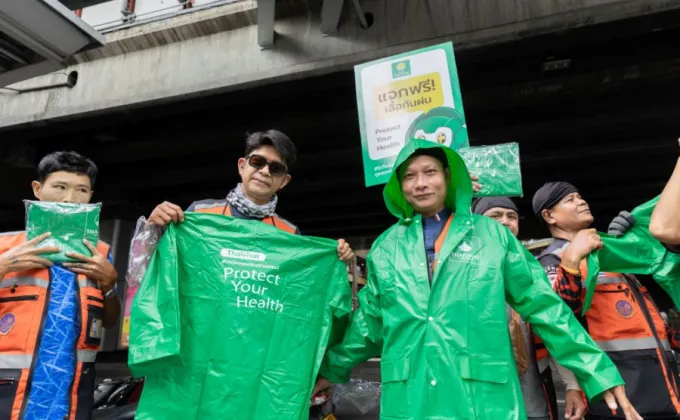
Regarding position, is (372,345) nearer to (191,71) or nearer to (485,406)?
(485,406)

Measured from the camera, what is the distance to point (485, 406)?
154cm

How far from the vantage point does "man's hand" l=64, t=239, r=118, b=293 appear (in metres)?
2.02

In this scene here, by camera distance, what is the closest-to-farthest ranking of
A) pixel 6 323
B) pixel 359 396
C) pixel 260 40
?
pixel 6 323
pixel 359 396
pixel 260 40

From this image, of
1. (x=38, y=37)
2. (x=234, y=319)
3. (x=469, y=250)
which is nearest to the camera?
(x=469, y=250)

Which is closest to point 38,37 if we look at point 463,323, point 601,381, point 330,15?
point 330,15

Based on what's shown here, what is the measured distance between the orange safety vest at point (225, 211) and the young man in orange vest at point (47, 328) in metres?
0.53

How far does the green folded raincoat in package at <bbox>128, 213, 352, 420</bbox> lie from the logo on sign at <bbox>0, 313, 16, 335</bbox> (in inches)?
20.8

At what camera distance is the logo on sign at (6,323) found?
1.89 meters

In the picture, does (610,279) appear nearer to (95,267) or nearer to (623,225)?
(623,225)

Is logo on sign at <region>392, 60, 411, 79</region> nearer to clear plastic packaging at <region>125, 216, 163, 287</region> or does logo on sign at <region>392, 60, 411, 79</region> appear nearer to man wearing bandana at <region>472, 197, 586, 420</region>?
man wearing bandana at <region>472, 197, 586, 420</region>

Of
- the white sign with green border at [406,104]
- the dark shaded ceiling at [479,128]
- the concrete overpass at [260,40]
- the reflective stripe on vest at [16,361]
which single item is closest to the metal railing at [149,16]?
the concrete overpass at [260,40]

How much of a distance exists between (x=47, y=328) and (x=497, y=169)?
2.25m

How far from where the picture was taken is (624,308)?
2.12 meters

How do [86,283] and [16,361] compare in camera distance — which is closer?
[16,361]
